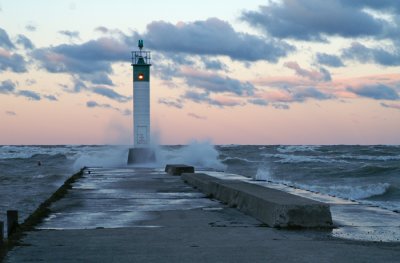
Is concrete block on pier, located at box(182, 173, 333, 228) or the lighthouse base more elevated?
the lighthouse base

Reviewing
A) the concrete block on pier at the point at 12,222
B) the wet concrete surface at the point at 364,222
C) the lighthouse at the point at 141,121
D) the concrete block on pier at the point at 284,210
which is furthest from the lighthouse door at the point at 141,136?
the concrete block on pier at the point at 12,222

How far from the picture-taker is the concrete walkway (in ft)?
19.6

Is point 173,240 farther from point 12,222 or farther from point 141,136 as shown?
point 141,136

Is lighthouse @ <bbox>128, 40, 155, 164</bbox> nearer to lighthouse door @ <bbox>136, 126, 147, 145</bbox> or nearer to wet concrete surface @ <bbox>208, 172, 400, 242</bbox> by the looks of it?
lighthouse door @ <bbox>136, 126, 147, 145</bbox>

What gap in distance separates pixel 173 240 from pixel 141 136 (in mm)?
25486

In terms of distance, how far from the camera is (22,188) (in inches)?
929

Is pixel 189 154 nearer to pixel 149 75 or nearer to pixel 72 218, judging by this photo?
pixel 149 75

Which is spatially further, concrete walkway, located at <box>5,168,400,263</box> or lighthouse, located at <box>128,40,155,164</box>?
lighthouse, located at <box>128,40,155,164</box>

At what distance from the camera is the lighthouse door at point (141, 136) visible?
32281mm

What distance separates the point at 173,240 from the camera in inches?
277

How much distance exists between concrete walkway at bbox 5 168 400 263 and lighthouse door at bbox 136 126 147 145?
70.0 feet

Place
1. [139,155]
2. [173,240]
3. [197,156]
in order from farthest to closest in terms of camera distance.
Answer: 1. [197,156]
2. [139,155]
3. [173,240]

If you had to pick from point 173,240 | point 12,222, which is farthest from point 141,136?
point 173,240

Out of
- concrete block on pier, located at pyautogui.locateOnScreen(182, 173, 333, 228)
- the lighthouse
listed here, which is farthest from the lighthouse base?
concrete block on pier, located at pyautogui.locateOnScreen(182, 173, 333, 228)
